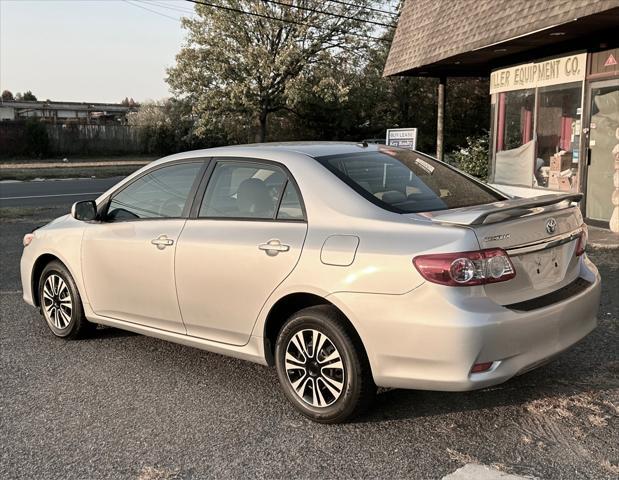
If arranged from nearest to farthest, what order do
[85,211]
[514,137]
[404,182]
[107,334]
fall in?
[404,182]
[85,211]
[107,334]
[514,137]

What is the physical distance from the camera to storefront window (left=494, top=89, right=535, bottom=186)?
12.1 metres

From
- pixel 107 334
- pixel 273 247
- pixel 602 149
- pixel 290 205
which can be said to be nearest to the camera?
pixel 273 247

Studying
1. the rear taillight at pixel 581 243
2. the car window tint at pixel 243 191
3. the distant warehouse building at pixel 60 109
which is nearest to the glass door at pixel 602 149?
the rear taillight at pixel 581 243

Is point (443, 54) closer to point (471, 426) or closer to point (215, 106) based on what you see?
point (471, 426)

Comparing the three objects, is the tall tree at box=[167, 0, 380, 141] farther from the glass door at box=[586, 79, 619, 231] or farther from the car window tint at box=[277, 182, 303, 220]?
the car window tint at box=[277, 182, 303, 220]

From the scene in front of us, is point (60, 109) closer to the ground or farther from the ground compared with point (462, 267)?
farther from the ground

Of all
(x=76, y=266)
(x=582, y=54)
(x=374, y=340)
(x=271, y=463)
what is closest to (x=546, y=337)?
(x=374, y=340)

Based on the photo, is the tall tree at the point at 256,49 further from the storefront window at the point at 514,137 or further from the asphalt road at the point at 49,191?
the storefront window at the point at 514,137

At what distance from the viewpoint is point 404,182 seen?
4062mm

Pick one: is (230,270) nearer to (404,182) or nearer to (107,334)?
(404,182)

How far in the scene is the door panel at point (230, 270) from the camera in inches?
149

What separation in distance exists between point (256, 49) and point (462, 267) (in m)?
29.9

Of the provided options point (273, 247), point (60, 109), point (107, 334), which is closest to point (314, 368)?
point (273, 247)

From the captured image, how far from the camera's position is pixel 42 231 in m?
5.48
